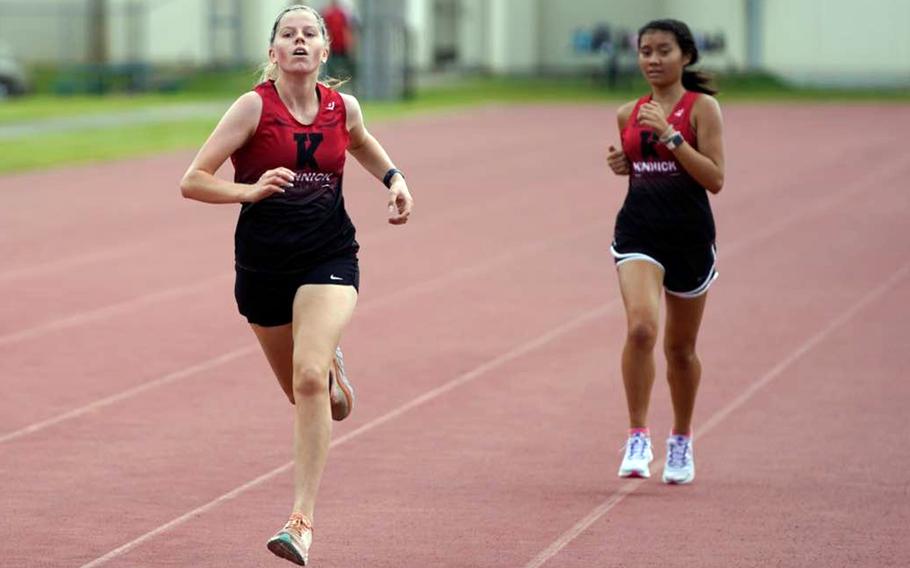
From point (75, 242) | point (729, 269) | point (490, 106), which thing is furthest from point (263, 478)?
point (490, 106)

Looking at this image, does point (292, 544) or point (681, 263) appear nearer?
point (292, 544)

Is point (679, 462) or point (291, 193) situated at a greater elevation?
point (291, 193)

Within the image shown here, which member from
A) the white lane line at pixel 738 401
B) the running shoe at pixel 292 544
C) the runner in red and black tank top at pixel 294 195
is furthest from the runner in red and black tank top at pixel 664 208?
the running shoe at pixel 292 544

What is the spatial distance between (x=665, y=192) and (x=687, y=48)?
641 millimetres

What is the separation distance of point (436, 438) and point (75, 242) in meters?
9.11

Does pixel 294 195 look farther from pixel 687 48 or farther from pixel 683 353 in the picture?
pixel 683 353

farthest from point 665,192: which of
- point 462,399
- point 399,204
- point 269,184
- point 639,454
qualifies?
point 462,399

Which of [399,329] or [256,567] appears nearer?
[256,567]

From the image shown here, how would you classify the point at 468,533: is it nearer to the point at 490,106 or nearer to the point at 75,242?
the point at 75,242

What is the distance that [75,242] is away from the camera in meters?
17.9

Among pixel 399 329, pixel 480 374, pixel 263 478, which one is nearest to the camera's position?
pixel 263 478

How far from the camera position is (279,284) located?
697 centimetres

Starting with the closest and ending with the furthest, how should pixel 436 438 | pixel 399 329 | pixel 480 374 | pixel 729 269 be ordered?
pixel 436 438 < pixel 480 374 < pixel 399 329 < pixel 729 269

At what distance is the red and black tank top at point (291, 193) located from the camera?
689 cm
